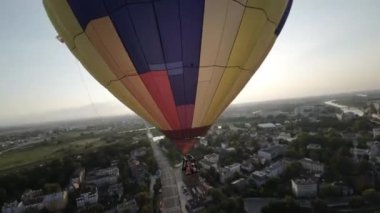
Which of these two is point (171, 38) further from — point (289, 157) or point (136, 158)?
point (136, 158)

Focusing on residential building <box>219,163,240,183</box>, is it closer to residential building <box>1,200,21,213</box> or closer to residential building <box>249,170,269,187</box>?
residential building <box>249,170,269,187</box>

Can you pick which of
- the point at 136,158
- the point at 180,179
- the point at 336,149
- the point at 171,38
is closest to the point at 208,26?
the point at 171,38

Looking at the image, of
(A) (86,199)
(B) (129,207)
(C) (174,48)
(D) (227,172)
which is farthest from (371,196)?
(A) (86,199)

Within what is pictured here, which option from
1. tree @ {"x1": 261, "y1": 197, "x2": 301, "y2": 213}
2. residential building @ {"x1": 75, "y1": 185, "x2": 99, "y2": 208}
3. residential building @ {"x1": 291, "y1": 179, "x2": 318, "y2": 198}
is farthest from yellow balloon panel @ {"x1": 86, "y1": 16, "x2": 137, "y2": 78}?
residential building @ {"x1": 75, "y1": 185, "x2": 99, "y2": 208}

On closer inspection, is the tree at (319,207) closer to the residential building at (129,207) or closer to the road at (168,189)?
the road at (168,189)

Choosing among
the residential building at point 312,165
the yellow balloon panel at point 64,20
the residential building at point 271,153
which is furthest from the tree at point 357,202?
the yellow balloon panel at point 64,20

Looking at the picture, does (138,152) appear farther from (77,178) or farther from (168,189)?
(168,189)
